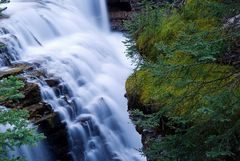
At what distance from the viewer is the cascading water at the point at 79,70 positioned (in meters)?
9.70

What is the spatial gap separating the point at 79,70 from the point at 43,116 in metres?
2.58

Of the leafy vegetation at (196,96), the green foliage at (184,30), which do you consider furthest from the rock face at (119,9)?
the leafy vegetation at (196,96)

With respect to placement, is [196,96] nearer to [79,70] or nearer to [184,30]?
[184,30]

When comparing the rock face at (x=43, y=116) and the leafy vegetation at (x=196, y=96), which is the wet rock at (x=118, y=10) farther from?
the leafy vegetation at (x=196, y=96)

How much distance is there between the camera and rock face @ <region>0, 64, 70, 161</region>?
8.87 m

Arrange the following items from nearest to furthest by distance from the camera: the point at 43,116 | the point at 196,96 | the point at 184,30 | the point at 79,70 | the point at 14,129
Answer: the point at 14,129, the point at 196,96, the point at 184,30, the point at 43,116, the point at 79,70

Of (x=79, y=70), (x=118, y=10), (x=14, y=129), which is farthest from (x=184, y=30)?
(x=118, y=10)

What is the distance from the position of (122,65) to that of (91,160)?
418 cm

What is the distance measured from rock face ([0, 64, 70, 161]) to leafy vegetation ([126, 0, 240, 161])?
3959 millimetres

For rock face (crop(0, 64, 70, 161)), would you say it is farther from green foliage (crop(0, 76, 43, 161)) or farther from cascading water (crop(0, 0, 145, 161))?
green foliage (crop(0, 76, 43, 161))

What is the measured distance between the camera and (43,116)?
9000mm

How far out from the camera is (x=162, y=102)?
4938 millimetres

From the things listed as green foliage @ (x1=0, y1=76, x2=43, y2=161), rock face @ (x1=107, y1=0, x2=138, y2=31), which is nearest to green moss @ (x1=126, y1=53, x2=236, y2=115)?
green foliage @ (x1=0, y1=76, x2=43, y2=161)

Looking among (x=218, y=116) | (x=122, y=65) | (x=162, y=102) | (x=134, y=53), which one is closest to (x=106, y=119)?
(x=122, y=65)
